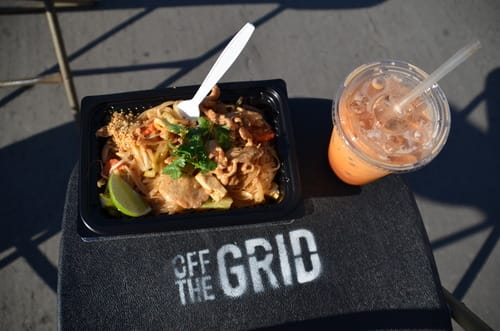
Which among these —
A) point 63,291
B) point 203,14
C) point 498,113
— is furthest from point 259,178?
point 498,113

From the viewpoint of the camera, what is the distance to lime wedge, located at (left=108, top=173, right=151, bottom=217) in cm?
120

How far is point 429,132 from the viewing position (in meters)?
1.25

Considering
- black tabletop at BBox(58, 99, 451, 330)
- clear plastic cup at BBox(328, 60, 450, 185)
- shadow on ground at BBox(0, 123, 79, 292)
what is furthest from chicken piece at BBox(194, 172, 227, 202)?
shadow on ground at BBox(0, 123, 79, 292)

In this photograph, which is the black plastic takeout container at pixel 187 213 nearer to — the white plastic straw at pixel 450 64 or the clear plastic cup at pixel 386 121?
the clear plastic cup at pixel 386 121

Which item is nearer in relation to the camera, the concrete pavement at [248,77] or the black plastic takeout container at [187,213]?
the black plastic takeout container at [187,213]

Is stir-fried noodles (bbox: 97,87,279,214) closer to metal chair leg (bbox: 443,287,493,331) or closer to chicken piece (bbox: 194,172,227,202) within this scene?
chicken piece (bbox: 194,172,227,202)

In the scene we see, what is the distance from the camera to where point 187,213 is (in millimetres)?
1244

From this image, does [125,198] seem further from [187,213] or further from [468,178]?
[468,178]

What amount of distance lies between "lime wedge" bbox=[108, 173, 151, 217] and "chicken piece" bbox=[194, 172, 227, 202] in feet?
0.62

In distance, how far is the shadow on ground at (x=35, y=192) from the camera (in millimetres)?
2312

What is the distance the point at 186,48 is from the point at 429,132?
6.50 ft

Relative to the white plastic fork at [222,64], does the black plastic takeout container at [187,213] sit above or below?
below

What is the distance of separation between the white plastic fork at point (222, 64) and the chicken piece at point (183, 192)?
25cm

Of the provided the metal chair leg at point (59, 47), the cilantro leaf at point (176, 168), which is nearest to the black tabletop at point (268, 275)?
the cilantro leaf at point (176, 168)
